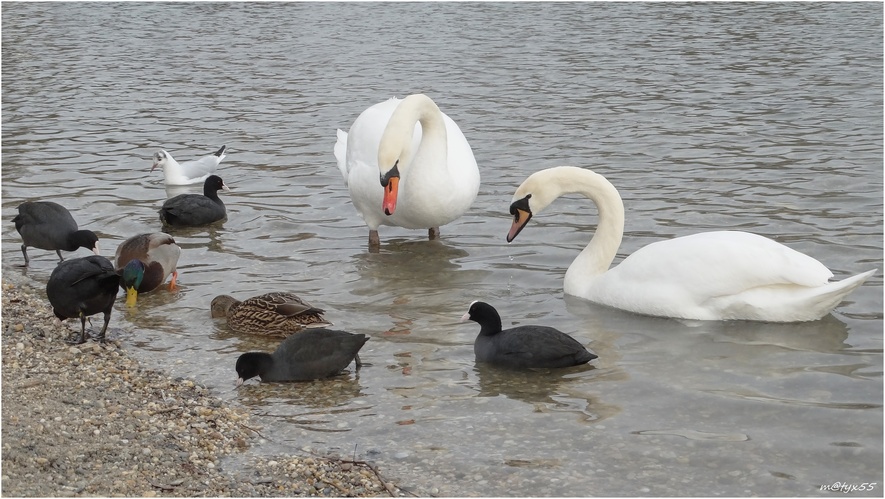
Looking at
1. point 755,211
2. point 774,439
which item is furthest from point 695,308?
point 755,211

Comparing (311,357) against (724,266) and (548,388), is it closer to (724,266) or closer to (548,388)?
(548,388)

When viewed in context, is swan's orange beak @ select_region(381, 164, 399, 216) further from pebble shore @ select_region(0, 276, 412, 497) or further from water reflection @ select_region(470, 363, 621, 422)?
pebble shore @ select_region(0, 276, 412, 497)

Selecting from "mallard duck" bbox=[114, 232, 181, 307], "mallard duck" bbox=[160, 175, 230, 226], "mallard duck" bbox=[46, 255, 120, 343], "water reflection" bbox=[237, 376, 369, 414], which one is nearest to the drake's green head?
"mallard duck" bbox=[114, 232, 181, 307]

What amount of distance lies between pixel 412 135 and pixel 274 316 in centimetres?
228

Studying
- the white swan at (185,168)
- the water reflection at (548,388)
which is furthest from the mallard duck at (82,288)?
the white swan at (185,168)

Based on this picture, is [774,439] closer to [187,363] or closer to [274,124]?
[187,363]

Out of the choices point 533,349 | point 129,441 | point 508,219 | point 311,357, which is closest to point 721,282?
point 533,349

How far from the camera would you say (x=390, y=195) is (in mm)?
9133

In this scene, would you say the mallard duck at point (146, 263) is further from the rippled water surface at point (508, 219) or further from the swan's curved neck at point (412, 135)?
the swan's curved neck at point (412, 135)

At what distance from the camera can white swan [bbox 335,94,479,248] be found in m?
9.15

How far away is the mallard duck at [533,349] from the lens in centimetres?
697

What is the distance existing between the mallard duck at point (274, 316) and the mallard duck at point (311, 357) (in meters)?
0.79

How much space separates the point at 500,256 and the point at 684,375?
3103mm

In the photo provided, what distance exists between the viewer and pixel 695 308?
7.80 m
